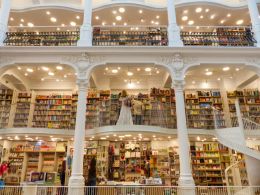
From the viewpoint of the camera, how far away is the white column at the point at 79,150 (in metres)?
5.93

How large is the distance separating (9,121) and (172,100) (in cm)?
768

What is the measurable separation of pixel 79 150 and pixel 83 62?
2.95m

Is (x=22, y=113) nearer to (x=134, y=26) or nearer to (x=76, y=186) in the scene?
(x=76, y=186)

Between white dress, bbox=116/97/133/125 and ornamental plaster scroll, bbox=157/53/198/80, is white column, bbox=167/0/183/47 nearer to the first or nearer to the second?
ornamental plaster scroll, bbox=157/53/198/80

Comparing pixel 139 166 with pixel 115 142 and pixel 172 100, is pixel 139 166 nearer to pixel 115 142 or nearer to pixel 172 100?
pixel 115 142

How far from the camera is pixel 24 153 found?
9.96m

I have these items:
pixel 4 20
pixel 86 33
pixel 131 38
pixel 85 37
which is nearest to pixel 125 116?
pixel 131 38

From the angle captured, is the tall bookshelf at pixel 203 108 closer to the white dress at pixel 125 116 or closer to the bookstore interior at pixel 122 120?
the bookstore interior at pixel 122 120

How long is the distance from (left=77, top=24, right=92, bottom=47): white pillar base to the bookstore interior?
4.36 feet

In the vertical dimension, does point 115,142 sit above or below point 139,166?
above

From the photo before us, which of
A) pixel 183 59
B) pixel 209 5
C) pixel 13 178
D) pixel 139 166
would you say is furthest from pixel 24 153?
pixel 209 5

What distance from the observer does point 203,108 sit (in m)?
9.85

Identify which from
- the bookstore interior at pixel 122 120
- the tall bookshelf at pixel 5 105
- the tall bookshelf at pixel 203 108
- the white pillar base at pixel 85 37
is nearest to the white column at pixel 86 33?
the white pillar base at pixel 85 37

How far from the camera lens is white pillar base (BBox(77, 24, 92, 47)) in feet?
24.3
